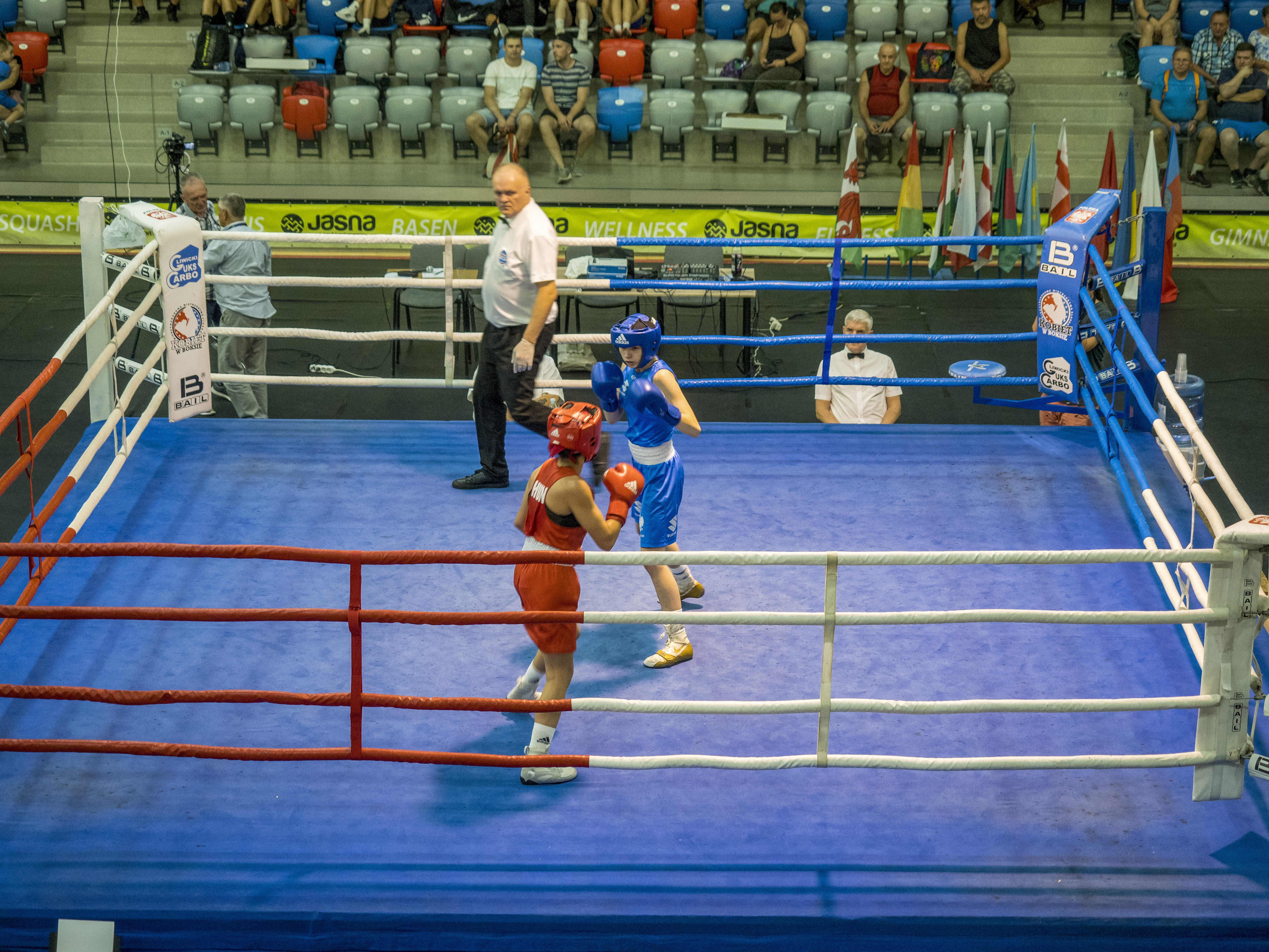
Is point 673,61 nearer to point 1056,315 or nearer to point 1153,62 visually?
point 1153,62

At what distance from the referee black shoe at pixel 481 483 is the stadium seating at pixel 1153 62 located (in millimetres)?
11161

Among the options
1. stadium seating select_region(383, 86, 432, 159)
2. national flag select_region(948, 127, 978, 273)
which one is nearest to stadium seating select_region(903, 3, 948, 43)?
national flag select_region(948, 127, 978, 273)

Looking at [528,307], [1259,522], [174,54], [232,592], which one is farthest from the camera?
[174,54]

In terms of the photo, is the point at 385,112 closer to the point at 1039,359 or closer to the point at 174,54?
the point at 174,54

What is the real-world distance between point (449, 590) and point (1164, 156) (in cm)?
1215

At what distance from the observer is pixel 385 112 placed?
49.7ft

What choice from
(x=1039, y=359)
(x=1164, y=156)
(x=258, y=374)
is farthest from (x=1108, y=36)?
(x=258, y=374)

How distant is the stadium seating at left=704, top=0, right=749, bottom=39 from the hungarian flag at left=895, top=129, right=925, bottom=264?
3.25m

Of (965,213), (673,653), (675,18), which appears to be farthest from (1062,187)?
(673,653)

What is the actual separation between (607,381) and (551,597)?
1.21m

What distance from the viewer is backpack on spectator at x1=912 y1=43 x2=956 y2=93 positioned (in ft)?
48.1

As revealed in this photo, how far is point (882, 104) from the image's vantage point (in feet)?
47.9

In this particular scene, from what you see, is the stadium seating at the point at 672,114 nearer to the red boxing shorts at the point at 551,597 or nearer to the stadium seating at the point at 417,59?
the stadium seating at the point at 417,59

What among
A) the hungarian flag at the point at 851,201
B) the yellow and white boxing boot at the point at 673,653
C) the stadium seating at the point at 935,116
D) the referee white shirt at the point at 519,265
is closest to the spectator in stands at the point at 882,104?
the stadium seating at the point at 935,116
